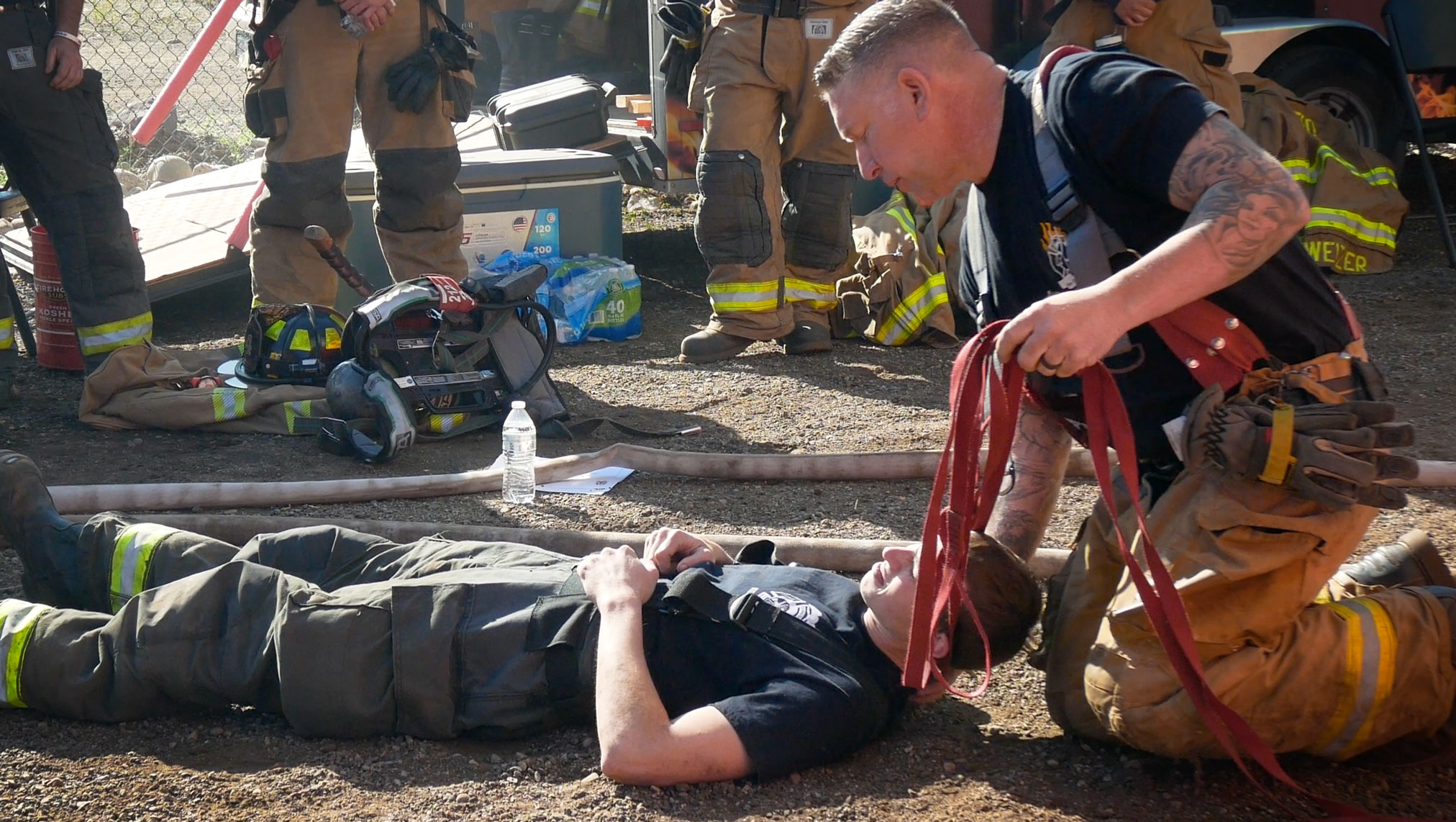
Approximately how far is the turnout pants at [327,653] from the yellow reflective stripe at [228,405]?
1.91m

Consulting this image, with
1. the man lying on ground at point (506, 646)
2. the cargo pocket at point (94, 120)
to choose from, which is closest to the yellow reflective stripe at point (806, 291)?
the cargo pocket at point (94, 120)

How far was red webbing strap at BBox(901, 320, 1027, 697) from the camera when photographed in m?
2.16

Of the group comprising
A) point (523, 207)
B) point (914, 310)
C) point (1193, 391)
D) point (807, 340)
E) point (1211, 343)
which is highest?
point (1211, 343)

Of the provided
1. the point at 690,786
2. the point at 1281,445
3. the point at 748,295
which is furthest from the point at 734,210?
the point at 1281,445

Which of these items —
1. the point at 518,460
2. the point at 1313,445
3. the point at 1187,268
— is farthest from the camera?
the point at 518,460

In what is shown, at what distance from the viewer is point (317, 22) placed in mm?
5156

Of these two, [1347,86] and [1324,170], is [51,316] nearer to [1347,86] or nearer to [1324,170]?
[1324,170]

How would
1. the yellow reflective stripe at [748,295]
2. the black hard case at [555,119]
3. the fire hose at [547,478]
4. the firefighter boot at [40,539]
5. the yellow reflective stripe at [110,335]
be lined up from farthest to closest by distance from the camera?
the black hard case at [555,119] < the yellow reflective stripe at [748,295] < the yellow reflective stripe at [110,335] < the fire hose at [547,478] < the firefighter boot at [40,539]

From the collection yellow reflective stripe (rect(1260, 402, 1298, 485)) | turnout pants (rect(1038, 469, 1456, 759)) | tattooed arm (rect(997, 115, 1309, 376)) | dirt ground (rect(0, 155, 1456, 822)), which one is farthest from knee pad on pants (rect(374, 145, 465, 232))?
yellow reflective stripe (rect(1260, 402, 1298, 485))

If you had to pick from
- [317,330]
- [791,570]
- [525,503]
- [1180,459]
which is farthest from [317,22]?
[1180,459]

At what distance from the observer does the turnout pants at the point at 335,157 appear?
515 centimetres

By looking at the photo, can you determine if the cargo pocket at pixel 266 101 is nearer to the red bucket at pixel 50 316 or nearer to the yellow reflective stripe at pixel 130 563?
the red bucket at pixel 50 316

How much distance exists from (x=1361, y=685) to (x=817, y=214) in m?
3.88

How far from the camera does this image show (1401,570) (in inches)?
109
